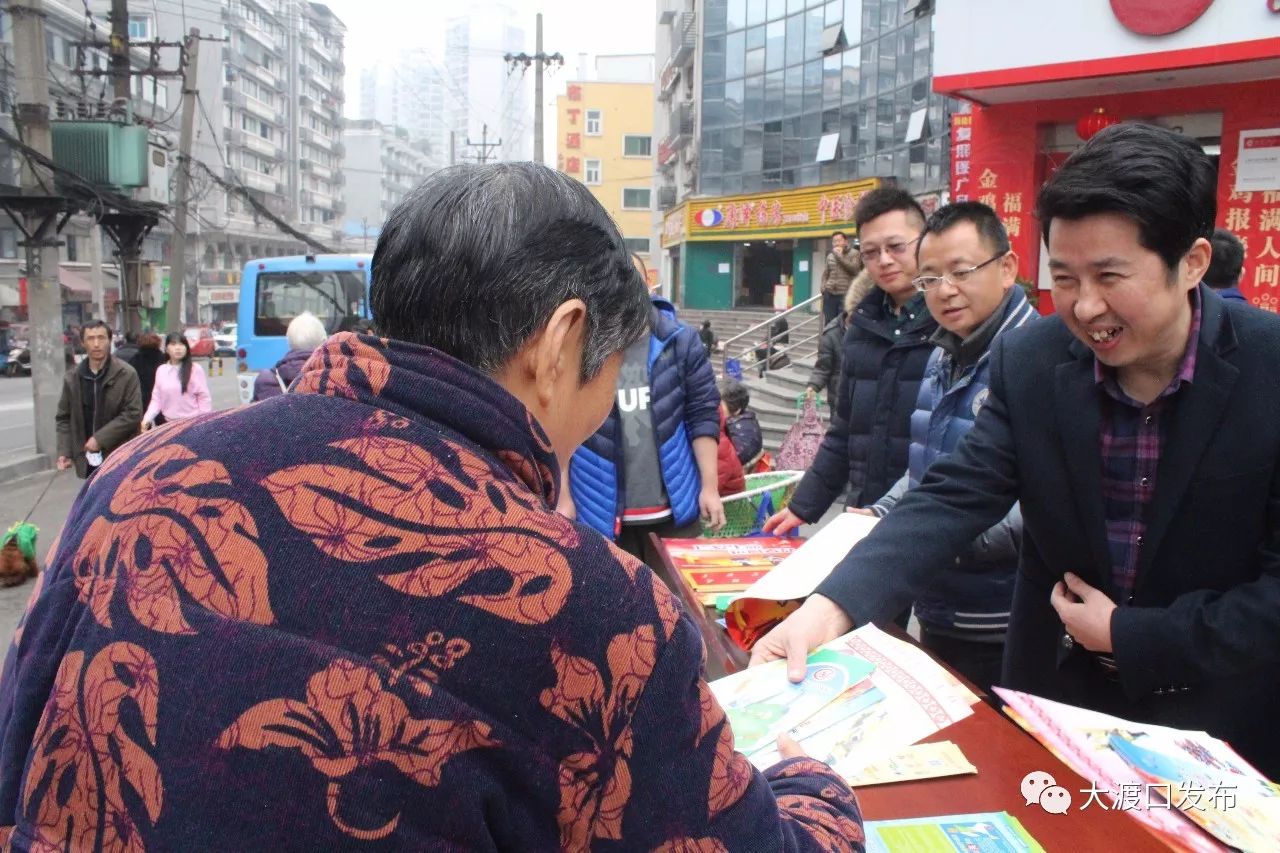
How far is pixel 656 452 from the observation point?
3.57 m

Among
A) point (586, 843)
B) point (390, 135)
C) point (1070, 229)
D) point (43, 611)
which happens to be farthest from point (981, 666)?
point (390, 135)

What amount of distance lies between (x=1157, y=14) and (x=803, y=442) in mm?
4646

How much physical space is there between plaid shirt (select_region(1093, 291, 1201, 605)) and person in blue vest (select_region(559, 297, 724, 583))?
6.26 ft

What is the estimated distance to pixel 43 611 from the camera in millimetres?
842

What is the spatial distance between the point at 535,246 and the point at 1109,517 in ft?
4.27

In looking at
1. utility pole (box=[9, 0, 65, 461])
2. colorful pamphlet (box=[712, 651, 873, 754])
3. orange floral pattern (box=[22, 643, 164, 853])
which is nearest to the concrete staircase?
colorful pamphlet (box=[712, 651, 873, 754])

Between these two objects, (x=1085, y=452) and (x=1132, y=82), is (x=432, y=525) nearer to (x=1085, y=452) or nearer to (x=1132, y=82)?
(x=1085, y=452)

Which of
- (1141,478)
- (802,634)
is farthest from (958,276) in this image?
(802,634)

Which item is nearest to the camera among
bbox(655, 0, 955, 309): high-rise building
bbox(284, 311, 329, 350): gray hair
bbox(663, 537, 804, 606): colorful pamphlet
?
bbox(663, 537, 804, 606): colorful pamphlet

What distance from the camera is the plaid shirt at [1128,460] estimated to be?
1651mm

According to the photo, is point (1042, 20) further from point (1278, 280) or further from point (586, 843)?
point (586, 843)

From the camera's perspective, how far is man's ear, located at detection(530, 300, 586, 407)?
910mm

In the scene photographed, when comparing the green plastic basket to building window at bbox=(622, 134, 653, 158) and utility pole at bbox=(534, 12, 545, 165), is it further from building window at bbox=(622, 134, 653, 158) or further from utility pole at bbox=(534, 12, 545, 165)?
building window at bbox=(622, 134, 653, 158)

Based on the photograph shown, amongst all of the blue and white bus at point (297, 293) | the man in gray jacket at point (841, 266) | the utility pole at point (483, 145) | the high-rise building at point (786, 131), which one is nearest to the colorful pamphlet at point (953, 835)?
the man in gray jacket at point (841, 266)
